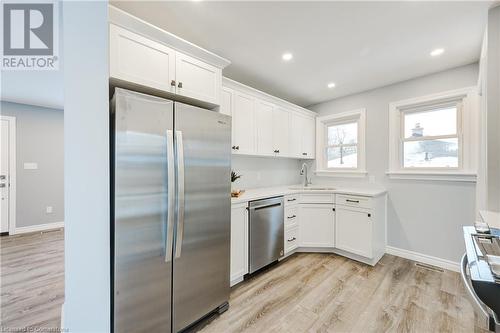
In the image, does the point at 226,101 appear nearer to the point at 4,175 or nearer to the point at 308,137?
the point at 308,137

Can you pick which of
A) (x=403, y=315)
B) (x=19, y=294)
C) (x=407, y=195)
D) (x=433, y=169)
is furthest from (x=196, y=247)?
(x=433, y=169)

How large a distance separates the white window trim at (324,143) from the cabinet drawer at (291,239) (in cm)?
135

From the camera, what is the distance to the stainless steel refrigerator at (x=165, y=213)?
1.31 m

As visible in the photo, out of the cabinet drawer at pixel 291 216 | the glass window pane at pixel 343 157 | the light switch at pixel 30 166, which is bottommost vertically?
the cabinet drawer at pixel 291 216

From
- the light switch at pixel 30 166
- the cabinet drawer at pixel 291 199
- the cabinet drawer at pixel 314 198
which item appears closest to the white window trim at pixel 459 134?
the cabinet drawer at pixel 314 198

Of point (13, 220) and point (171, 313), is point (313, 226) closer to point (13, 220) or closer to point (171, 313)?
point (171, 313)

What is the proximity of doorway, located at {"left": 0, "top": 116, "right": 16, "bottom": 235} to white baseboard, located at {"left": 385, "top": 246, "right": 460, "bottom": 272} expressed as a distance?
6539 millimetres

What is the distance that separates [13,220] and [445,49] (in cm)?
707

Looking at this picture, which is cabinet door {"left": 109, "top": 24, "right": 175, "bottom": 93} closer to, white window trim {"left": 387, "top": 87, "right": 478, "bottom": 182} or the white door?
white window trim {"left": 387, "top": 87, "right": 478, "bottom": 182}

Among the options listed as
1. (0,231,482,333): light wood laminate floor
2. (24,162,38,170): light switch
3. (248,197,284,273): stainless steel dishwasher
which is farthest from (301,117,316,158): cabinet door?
(24,162,38,170): light switch

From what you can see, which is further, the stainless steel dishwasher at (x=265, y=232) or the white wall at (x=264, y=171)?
the white wall at (x=264, y=171)

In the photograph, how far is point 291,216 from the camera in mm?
2975

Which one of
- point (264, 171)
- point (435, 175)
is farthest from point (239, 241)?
point (435, 175)

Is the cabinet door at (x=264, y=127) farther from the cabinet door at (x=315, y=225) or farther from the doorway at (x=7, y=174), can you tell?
the doorway at (x=7, y=174)
